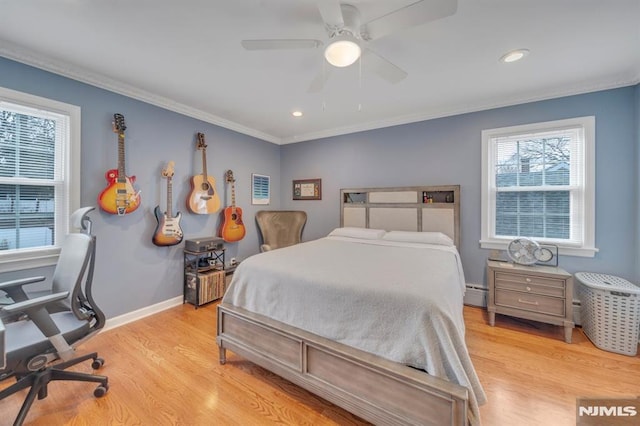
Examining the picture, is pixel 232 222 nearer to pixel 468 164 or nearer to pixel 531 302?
pixel 468 164

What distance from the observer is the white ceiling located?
1.64 meters

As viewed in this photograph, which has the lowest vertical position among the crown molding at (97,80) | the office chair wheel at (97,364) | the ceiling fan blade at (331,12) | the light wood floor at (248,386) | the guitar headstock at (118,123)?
the light wood floor at (248,386)

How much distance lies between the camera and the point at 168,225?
3012 millimetres

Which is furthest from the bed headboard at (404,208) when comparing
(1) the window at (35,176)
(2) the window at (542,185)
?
(1) the window at (35,176)

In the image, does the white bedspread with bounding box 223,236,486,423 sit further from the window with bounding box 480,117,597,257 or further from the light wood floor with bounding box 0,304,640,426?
the window with bounding box 480,117,597,257

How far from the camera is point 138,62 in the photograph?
2252mm

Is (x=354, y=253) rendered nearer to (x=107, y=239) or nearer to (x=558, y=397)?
(x=558, y=397)

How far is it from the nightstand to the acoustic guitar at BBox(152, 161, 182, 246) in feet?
12.0

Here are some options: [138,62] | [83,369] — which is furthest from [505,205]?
[83,369]

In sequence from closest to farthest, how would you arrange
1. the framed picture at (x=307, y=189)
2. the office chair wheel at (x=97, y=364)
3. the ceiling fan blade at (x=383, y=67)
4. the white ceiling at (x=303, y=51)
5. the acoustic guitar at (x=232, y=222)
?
the white ceiling at (x=303, y=51) < the ceiling fan blade at (x=383, y=67) < the office chair wheel at (x=97, y=364) < the acoustic guitar at (x=232, y=222) < the framed picture at (x=307, y=189)

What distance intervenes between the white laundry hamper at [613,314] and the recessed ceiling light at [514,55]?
2151 mm

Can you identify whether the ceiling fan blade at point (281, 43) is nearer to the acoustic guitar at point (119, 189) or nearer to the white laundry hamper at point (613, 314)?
the acoustic guitar at point (119, 189)

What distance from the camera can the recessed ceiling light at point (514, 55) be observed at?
2.07 m

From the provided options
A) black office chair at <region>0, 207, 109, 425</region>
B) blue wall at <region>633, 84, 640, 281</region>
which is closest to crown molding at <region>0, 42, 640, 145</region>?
blue wall at <region>633, 84, 640, 281</region>
